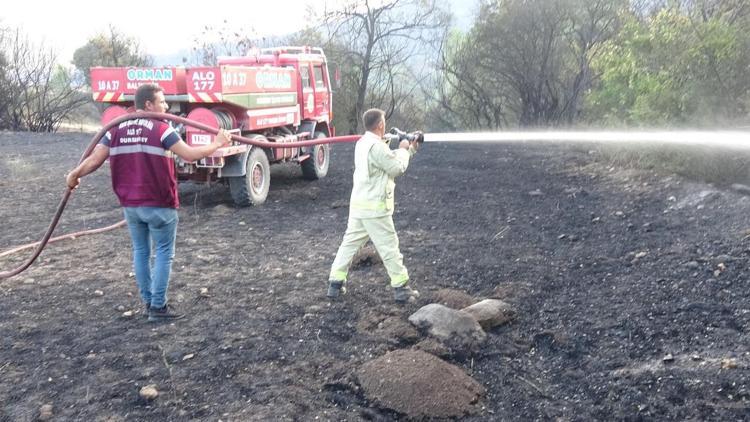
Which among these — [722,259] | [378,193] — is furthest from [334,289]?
[722,259]

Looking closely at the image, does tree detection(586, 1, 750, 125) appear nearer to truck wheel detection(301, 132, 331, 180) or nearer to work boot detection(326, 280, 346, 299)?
truck wheel detection(301, 132, 331, 180)

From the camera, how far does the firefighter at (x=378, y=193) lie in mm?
5152

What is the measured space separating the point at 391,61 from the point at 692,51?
15.3 metres

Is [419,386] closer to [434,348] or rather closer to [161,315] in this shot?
[434,348]

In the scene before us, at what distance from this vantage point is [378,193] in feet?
17.1

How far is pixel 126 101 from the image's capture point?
917 cm

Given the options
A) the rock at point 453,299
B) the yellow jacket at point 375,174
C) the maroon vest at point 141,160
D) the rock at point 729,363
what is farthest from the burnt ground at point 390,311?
the maroon vest at point 141,160

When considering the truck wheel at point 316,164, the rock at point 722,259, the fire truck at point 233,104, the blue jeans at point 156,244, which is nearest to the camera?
the blue jeans at point 156,244

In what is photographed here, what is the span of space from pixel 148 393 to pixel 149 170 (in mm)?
1708

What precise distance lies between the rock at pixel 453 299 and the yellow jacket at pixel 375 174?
0.82 meters

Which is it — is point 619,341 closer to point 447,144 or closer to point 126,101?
point 126,101

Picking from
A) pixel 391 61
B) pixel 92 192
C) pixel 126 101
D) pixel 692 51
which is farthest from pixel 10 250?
pixel 391 61

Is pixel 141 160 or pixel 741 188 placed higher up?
pixel 141 160

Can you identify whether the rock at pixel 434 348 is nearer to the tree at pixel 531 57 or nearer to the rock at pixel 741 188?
the rock at pixel 741 188
